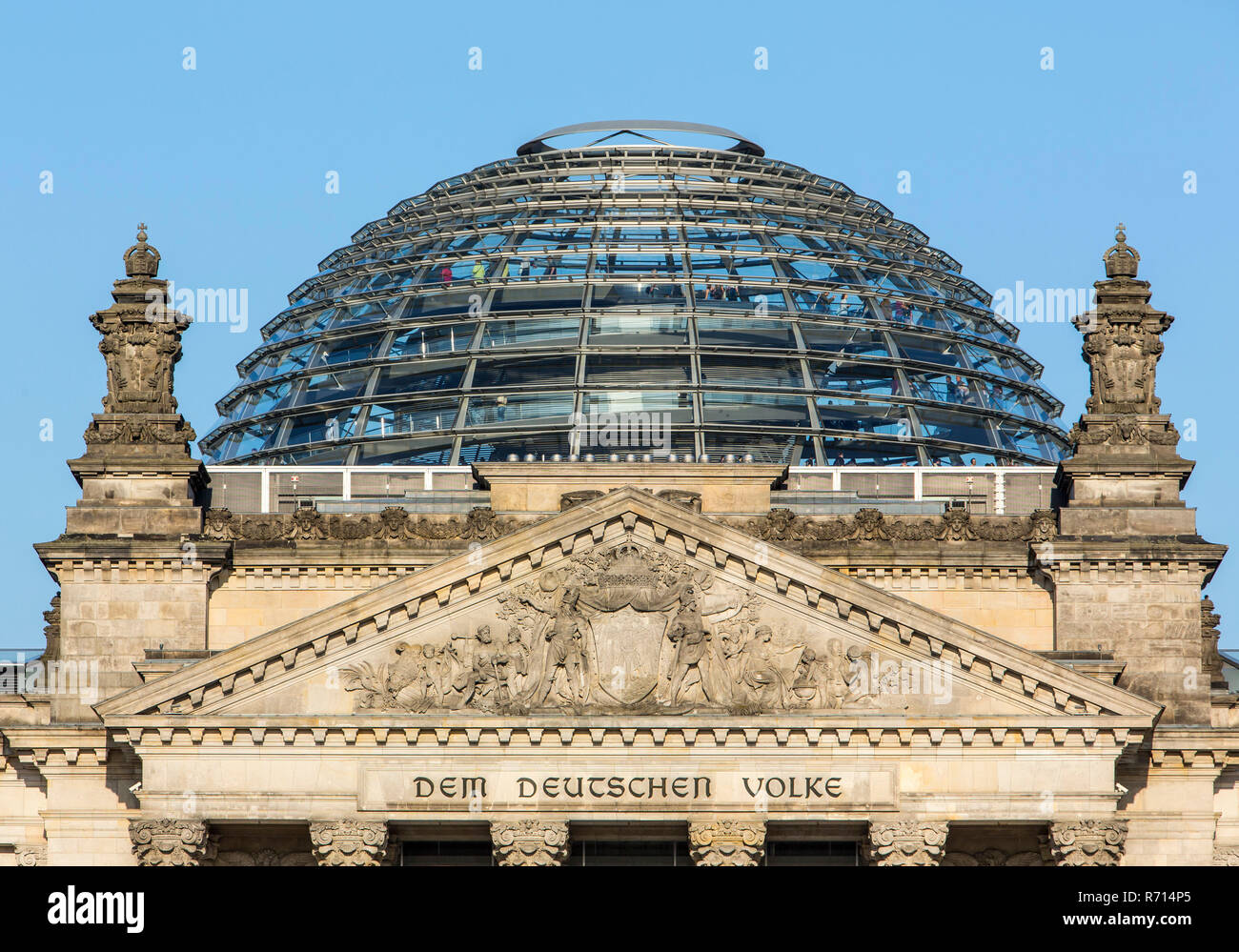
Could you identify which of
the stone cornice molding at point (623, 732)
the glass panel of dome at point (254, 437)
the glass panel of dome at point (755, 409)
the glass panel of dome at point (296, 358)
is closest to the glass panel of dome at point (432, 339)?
the glass panel of dome at point (296, 358)

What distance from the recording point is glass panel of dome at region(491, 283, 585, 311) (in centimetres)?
8944

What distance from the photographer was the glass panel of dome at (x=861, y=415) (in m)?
86.5

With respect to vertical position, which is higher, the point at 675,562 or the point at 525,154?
the point at 525,154

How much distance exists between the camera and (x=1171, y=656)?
7281 cm

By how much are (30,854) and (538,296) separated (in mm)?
24335

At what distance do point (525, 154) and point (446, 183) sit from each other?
2.58 metres

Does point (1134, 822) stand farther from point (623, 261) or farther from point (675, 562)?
point (623, 261)

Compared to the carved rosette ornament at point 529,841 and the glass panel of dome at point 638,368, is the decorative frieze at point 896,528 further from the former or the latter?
the glass panel of dome at point 638,368

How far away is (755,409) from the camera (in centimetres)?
8625

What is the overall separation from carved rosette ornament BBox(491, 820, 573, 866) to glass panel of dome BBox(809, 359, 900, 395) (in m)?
22.9

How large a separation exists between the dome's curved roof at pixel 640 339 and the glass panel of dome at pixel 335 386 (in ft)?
0.28

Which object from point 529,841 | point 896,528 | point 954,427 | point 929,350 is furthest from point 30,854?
point 929,350

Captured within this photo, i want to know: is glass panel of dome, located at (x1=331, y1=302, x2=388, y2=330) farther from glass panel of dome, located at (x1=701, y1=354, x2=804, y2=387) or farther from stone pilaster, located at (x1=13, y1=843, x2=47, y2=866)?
stone pilaster, located at (x1=13, y1=843, x2=47, y2=866)
